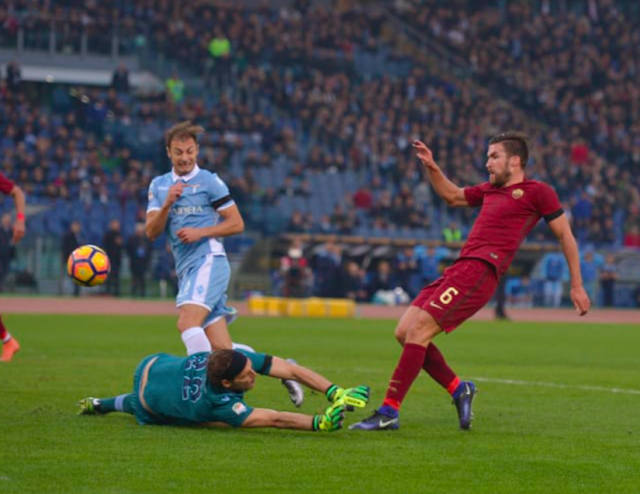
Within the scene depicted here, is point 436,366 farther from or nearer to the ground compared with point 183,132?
nearer to the ground

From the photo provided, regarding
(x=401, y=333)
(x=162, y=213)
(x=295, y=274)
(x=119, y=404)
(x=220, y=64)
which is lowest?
(x=119, y=404)

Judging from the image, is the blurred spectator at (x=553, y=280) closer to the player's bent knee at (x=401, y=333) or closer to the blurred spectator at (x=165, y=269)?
the blurred spectator at (x=165, y=269)

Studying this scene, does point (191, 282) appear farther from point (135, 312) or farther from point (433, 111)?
point (433, 111)

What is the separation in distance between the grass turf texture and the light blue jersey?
1.44 m

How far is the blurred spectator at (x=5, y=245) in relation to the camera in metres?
33.6

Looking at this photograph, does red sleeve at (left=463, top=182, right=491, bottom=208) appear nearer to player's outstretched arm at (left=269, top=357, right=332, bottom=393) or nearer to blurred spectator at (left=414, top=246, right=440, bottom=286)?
player's outstretched arm at (left=269, top=357, right=332, bottom=393)

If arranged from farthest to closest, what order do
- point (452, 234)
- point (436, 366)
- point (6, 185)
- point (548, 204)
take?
1. point (452, 234)
2. point (6, 185)
3. point (436, 366)
4. point (548, 204)

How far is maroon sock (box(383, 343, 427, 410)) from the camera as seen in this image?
31.5ft

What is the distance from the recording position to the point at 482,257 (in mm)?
9781

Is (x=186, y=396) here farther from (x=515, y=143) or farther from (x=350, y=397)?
(x=515, y=143)

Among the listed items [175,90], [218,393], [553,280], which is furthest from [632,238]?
[218,393]

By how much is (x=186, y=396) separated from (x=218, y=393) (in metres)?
0.29

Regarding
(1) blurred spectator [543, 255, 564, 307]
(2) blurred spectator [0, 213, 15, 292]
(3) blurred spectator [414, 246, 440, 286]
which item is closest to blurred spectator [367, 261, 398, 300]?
(3) blurred spectator [414, 246, 440, 286]

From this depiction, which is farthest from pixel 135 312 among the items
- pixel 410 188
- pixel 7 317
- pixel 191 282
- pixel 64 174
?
pixel 191 282
